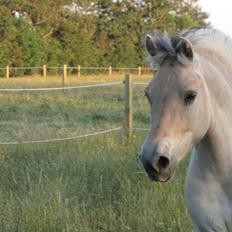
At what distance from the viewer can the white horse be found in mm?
2699

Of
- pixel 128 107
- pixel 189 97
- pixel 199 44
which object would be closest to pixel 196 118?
pixel 189 97

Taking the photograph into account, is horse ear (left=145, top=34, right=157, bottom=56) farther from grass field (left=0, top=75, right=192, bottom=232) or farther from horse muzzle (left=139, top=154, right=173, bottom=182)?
grass field (left=0, top=75, right=192, bottom=232)

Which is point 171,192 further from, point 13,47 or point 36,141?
point 13,47

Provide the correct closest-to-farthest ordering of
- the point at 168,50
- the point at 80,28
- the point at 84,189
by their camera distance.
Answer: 1. the point at 168,50
2. the point at 84,189
3. the point at 80,28

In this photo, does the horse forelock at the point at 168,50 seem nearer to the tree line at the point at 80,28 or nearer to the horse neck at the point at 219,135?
the horse neck at the point at 219,135

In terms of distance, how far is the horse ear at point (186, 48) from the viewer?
2.82m

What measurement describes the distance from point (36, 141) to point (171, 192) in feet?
9.74

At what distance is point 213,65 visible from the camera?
3203 millimetres

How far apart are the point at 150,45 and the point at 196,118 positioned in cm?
49

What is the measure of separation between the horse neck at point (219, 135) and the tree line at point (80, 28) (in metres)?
29.8

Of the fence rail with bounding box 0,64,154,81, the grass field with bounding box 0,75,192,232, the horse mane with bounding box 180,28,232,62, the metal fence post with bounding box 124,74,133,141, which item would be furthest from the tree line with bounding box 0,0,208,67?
the horse mane with bounding box 180,28,232,62

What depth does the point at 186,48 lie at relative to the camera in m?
2.84

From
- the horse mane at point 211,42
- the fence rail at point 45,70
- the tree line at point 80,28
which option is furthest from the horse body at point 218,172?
the tree line at point 80,28

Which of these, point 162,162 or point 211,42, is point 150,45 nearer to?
point 211,42
